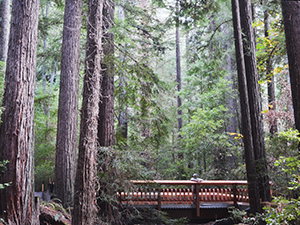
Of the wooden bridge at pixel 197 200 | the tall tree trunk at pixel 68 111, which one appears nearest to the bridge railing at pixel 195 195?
the wooden bridge at pixel 197 200

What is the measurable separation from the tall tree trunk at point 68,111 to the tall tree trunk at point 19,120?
1945 millimetres

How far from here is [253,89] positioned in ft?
24.8

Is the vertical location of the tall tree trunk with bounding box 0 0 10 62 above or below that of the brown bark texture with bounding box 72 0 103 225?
above

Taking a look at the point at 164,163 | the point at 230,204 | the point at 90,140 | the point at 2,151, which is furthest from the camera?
the point at 164,163

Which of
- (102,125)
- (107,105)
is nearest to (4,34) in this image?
(107,105)

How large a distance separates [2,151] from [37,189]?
7010 mm

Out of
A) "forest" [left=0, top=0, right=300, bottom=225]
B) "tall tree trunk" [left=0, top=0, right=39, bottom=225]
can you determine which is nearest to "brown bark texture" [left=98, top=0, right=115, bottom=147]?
"forest" [left=0, top=0, right=300, bottom=225]

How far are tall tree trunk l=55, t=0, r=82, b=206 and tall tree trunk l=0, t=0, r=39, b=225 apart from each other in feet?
6.38

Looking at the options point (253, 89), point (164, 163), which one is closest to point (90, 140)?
point (253, 89)

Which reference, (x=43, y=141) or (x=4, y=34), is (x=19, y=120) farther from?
(x=43, y=141)

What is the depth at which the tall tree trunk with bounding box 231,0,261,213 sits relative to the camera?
6844 mm

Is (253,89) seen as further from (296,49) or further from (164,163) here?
(164,163)

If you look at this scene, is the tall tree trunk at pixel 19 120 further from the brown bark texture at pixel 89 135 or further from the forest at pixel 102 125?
the brown bark texture at pixel 89 135

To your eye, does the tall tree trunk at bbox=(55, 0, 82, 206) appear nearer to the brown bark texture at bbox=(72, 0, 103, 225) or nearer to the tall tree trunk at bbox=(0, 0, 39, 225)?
the brown bark texture at bbox=(72, 0, 103, 225)
